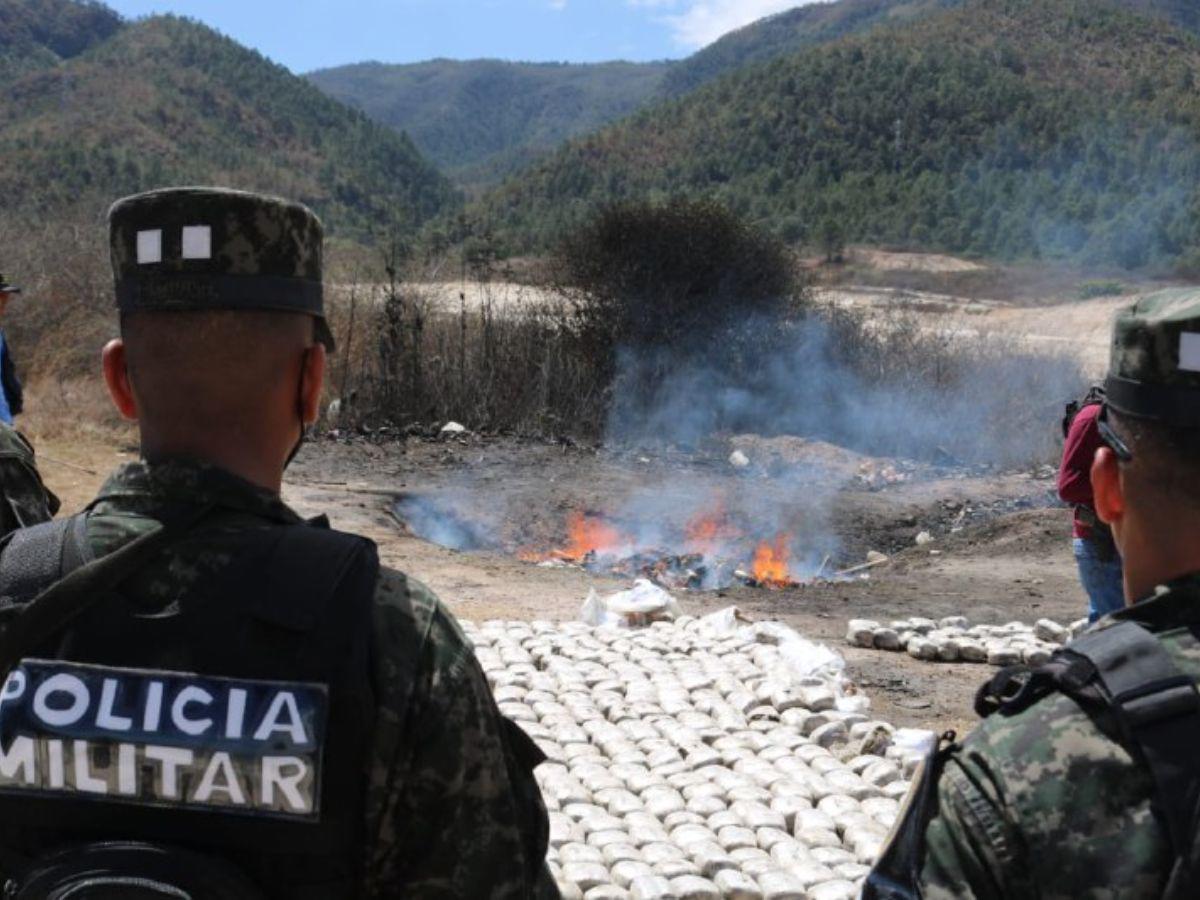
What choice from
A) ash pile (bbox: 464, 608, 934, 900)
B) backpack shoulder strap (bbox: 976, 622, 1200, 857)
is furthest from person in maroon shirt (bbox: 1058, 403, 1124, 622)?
backpack shoulder strap (bbox: 976, 622, 1200, 857)

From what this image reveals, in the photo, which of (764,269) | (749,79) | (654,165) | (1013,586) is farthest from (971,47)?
(1013,586)

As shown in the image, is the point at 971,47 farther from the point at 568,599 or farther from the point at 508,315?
the point at 568,599

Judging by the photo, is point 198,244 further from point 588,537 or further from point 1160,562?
point 588,537

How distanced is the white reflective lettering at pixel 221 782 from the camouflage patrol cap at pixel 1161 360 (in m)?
1.36

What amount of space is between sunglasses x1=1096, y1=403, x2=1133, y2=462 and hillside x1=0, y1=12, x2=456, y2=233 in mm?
47682

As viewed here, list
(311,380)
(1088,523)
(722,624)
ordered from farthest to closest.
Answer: (722,624), (1088,523), (311,380)

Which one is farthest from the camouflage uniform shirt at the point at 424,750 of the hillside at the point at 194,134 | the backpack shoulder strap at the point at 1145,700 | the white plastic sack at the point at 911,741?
the hillside at the point at 194,134

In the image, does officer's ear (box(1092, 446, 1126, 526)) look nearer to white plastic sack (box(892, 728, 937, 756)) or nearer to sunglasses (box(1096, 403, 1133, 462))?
sunglasses (box(1096, 403, 1133, 462))

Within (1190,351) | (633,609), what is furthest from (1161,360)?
(633,609)

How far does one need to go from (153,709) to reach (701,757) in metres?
3.97

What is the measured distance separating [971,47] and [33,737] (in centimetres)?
7533

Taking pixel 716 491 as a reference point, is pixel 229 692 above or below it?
above

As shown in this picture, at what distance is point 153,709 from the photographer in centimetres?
154

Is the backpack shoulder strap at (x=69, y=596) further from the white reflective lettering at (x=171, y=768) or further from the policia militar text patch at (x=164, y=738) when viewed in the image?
the white reflective lettering at (x=171, y=768)
